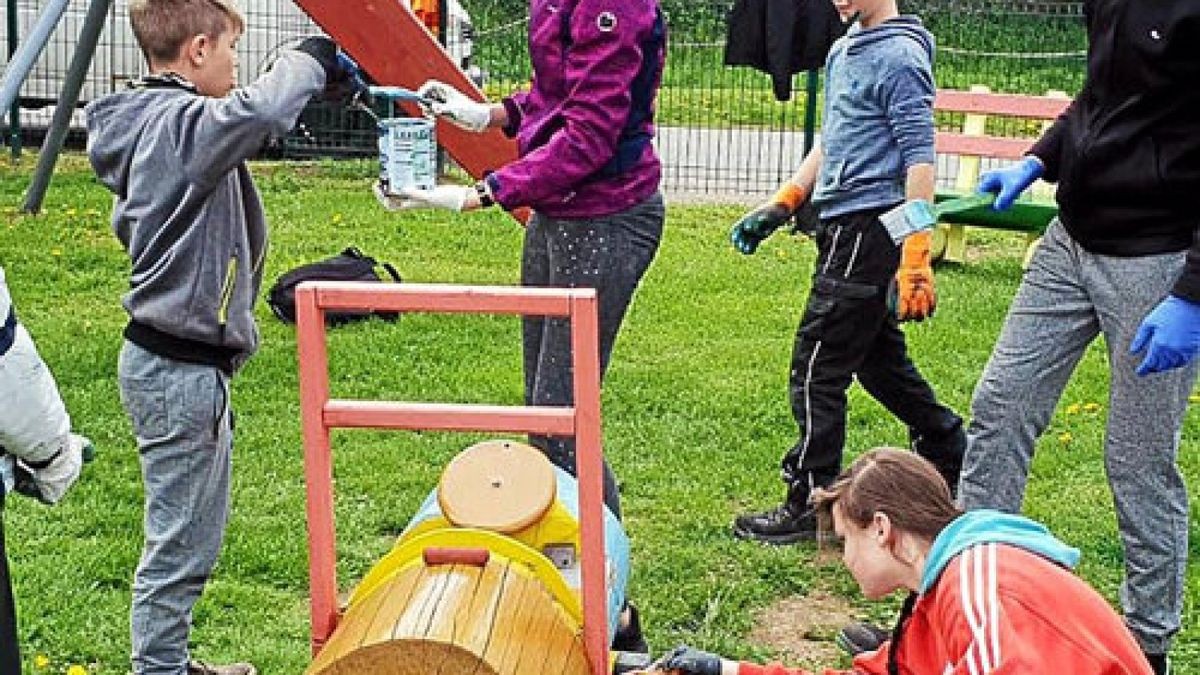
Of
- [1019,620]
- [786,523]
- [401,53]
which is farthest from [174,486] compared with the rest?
[401,53]

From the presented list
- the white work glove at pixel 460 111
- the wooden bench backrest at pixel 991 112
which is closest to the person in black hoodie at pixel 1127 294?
the white work glove at pixel 460 111

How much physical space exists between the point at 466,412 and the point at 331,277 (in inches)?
178

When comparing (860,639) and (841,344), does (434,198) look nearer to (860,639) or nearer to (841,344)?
(841,344)

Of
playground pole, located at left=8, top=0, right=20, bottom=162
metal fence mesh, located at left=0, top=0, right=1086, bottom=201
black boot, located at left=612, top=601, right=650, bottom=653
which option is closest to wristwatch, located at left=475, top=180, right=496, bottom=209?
black boot, located at left=612, top=601, right=650, bottom=653

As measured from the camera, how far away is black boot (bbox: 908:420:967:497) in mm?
5555

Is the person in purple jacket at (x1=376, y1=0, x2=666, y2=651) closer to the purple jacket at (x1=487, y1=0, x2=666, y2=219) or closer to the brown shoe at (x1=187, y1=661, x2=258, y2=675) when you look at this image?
the purple jacket at (x1=487, y1=0, x2=666, y2=219)

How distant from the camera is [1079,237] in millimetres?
4086

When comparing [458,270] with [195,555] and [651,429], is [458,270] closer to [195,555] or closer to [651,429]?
[651,429]

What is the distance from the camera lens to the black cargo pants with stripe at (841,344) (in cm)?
504

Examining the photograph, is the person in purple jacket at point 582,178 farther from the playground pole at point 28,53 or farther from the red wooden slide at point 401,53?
the playground pole at point 28,53

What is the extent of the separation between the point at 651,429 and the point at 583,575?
3067mm

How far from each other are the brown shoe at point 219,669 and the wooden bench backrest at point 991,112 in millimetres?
6196

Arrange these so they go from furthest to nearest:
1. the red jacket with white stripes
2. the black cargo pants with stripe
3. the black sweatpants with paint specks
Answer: the black cargo pants with stripe
the black sweatpants with paint specks
the red jacket with white stripes

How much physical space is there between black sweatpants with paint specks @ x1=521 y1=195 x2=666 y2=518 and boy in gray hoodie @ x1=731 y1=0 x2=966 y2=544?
2.62 ft
